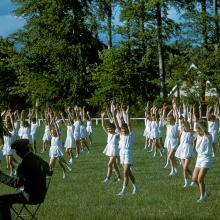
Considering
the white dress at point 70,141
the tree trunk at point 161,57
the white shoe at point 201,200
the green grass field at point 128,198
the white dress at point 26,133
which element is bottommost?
the green grass field at point 128,198

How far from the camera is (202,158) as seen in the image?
15156mm

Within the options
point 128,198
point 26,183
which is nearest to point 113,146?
point 128,198

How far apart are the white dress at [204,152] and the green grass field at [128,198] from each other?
858 millimetres

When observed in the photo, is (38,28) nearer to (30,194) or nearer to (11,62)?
(11,62)

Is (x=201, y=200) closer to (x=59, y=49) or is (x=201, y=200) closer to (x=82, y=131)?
(x=82, y=131)

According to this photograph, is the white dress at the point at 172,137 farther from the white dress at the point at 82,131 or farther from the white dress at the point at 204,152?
the white dress at the point at 82,131

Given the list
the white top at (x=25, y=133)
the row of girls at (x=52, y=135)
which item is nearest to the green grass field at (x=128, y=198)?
the row of girls at (x=52, y=135)

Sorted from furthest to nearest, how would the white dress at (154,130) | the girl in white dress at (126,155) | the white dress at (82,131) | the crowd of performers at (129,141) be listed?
the white dress at (82,131), the white dress at (154,130), the girl in white dress at (126,155), the crowd of performers at (129,141)

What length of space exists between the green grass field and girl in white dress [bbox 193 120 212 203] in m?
0.35

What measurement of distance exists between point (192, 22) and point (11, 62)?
24.7 m

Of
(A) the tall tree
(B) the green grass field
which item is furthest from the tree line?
(B) the green grass field

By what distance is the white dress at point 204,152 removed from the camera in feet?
49.6

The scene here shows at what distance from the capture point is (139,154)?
1141 inches

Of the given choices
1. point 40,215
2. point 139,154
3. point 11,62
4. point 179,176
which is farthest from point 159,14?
point 40,215
